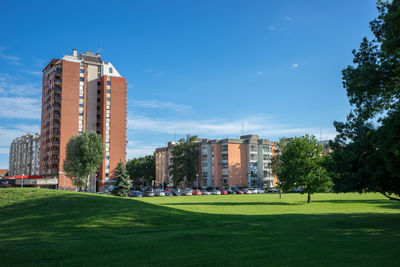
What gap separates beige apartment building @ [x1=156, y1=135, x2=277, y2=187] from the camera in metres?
109

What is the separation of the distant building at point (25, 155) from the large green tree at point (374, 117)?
14101 cm

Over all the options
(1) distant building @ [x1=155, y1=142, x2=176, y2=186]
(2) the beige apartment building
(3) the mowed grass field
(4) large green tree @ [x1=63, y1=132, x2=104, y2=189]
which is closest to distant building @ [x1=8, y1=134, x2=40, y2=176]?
(1) distant building @ [x1=155, y1=142, x2=176, y2=186]

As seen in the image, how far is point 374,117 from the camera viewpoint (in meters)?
20.8

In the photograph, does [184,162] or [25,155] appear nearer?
[184,162]

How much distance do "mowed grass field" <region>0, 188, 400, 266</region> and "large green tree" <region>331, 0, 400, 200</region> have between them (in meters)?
3.12

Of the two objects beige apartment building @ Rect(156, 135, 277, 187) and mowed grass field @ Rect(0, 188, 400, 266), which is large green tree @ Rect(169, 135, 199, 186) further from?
mowed grass field @ Rect(0, 188, 400, 266)

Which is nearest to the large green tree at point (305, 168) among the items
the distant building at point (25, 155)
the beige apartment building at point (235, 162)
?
the beige apartment building at point (235, 162)

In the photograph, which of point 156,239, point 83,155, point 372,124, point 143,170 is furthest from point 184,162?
point 156,239

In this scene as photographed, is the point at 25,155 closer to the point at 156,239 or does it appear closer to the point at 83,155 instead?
the point at 83,155

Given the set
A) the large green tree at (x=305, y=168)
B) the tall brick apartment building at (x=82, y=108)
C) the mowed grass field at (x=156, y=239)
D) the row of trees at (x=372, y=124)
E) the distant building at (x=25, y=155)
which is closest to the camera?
the mowed grass field at (x=156, y=239)

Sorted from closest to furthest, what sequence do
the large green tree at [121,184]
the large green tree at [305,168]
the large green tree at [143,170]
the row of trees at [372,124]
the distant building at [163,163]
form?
the row of trees at [372,124] → the large green tree at [305,168] → the large green tree at [121,184] → the distant building at [163,163] → the large green tree at [143,170]

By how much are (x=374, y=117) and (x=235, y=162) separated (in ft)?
294

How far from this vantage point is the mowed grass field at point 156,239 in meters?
11.5

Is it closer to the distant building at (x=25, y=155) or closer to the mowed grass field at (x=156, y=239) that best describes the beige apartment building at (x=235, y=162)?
the distant building at (x=25, y=155)
